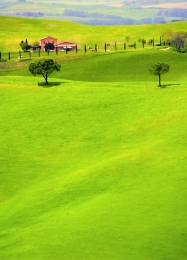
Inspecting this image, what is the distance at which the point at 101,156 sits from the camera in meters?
68.6

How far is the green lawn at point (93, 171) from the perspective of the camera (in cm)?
4438

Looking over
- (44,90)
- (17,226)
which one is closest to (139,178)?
(17,226)

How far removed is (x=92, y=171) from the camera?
61406 millimetres

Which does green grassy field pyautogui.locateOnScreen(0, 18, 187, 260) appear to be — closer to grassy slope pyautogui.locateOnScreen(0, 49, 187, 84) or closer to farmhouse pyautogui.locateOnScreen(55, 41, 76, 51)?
grassy slope pyautogui.locateOnScreen(0, 49, 187, 84)

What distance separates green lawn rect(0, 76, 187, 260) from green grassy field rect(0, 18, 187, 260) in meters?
0.11

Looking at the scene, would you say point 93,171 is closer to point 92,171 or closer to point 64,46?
point 92,171

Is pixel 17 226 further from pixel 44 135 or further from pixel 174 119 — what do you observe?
pixel 174 119

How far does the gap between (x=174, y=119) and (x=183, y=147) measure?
1247cm

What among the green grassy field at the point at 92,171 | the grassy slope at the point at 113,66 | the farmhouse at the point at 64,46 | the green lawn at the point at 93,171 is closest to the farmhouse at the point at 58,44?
the farmhouse at the point at 64,46

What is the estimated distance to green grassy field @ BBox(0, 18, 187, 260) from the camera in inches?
1746

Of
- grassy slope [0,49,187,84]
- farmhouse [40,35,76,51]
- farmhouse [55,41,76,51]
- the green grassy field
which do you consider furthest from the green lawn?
farmhouse [40,35,76,51]

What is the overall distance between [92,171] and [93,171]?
155 millimetres

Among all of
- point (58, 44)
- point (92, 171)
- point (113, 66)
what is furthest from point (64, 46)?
point (92, 171)

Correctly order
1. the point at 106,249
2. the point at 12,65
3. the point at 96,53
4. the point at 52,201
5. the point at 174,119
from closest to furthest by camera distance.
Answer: the point at 106,249
the point at 52,201
the point at 174,119
the point at 12,65
the point at 96,53
